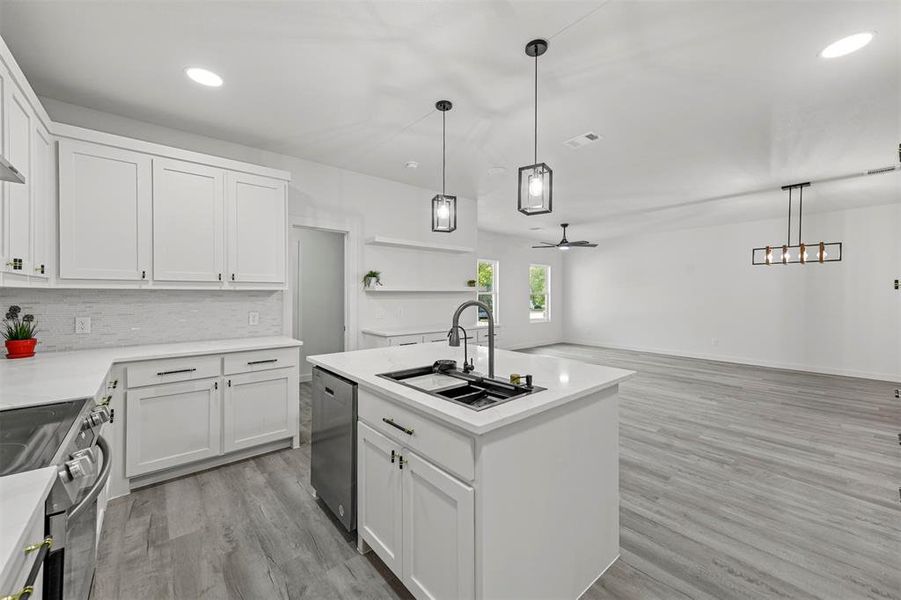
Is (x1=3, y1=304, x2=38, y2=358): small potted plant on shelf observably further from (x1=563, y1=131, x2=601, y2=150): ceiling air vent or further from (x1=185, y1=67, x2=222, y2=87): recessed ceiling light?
(x1=563, y1=131, x2=601, y2=150): ceiling air vent

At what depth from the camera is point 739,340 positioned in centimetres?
738

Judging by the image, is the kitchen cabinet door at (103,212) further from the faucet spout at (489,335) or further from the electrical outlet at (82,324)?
the faucet spout at (489,335)

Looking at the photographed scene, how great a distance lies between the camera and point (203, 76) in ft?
8.06

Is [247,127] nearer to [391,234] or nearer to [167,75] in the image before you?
[167,75]

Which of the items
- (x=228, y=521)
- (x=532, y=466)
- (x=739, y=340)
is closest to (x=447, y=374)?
(x=532, y=466)

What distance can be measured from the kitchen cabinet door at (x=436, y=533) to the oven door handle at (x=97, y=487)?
1021 millimetres

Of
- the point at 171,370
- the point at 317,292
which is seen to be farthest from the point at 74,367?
the point at 317,292

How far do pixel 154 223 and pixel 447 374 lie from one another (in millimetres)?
2538

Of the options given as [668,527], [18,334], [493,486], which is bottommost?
[668,527]

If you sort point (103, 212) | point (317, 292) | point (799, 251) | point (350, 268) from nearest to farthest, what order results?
1. point (103, 212)
2. point (350, 268)
3. point (799, 251)
4. point (317, 292)

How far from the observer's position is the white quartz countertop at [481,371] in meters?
1.35

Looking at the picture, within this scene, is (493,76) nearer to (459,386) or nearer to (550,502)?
(459,386)

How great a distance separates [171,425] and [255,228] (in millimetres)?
1672

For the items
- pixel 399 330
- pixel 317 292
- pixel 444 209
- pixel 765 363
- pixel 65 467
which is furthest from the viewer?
pixel 765 363
